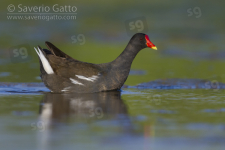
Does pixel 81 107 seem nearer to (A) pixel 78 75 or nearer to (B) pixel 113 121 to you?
(B) pixel 113 121

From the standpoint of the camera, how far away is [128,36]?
18781mm

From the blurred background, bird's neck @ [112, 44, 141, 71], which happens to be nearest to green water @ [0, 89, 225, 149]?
bird's neck @ [112, 44, 141, 71]

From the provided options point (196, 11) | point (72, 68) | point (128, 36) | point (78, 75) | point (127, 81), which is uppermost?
point (196, 11)

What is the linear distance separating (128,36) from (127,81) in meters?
7.89

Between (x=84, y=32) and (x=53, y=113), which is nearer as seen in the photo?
(x=53, y=113)

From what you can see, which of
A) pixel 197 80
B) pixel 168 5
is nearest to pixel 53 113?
pixel 197 80

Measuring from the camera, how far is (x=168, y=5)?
22.2 meters

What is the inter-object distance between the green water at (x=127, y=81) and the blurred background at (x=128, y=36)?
0.10 feet

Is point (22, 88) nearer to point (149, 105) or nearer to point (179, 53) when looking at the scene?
point (149, 105)

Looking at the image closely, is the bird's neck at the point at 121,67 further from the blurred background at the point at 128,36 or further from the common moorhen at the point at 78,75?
the blurred background at the point at 128,36

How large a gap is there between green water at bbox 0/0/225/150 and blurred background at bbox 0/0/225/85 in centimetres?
3

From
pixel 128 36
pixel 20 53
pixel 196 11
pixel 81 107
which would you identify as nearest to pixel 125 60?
pixel 81 107

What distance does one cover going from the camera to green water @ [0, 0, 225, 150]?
220 inches

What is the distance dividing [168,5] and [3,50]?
968 cm
